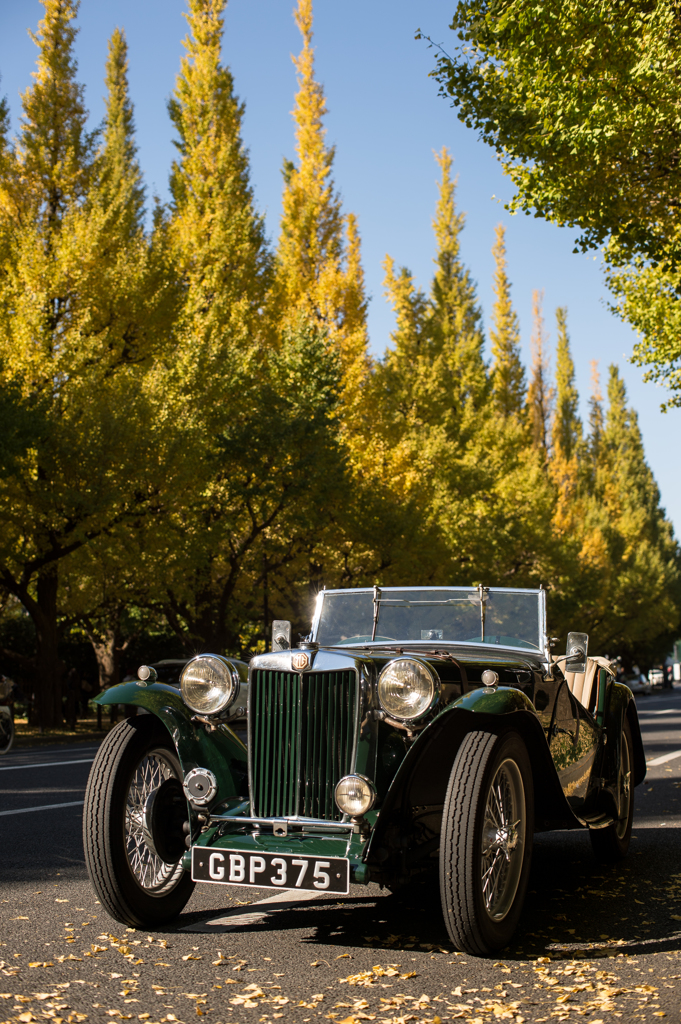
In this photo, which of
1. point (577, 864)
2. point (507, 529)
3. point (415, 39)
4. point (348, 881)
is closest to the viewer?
point (348, 881)

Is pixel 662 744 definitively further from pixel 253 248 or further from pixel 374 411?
pixel 253 248

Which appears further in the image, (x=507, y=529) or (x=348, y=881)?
(x=507, y=529)

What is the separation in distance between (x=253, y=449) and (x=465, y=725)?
18.2 m

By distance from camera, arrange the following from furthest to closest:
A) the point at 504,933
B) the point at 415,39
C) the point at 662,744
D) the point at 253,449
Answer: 1. the point at 253,449
2. the point at 662,744
3. the point at 415,39
4. the point at 504,933

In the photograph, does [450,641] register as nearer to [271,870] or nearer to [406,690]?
[406,690]

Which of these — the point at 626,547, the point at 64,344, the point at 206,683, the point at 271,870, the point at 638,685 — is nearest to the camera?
the point at 271,870

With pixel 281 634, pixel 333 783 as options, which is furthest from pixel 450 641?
pixel 333 783

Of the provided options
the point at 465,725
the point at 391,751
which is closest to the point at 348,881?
the point at 391,751

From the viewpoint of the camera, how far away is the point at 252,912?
4.78m

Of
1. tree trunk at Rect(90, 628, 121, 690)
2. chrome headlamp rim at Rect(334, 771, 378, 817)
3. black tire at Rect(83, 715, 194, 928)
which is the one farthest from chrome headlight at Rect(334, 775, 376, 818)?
tree trunk at Rect(90, 628, 121, 690)

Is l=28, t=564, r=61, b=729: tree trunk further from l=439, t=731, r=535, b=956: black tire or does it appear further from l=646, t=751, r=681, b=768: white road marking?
l=439, t=731, r=535, b=956: black tire

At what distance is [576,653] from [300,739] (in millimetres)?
1995

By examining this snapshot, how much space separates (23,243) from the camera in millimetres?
19391

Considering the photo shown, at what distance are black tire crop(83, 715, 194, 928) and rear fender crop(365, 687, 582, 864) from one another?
1.12 meters
